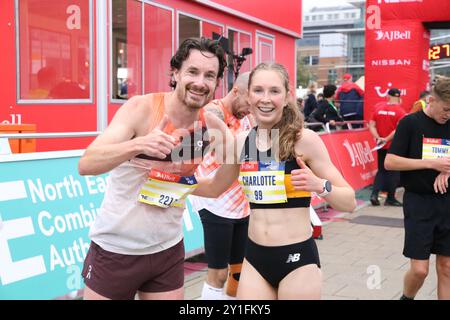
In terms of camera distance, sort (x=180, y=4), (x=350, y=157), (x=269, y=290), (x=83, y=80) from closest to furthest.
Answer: (x=269, y=290)
(x=83, y=80)
(x=180, y=4)
(x=350, y=157)

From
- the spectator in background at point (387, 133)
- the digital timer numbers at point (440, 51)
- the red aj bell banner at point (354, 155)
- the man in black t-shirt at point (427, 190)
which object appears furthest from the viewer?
the digital timer numbers at point (440, 51)

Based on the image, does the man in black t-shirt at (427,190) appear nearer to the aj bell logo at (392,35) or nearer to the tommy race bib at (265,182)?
the tommy race bib at (265,182)

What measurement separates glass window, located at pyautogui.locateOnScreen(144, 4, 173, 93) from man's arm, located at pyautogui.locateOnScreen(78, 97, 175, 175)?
22.9ft

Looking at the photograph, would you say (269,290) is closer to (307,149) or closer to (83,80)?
(307,149)

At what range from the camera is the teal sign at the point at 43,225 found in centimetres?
427

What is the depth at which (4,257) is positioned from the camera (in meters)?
4.19

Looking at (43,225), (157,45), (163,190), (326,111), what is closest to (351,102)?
(326,111)

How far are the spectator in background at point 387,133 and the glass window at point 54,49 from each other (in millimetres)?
5330

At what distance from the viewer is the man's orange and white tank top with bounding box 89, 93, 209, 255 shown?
2.75 metres

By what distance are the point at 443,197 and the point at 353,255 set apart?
8.84ft

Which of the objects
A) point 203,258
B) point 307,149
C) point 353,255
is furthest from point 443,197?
point 203,258

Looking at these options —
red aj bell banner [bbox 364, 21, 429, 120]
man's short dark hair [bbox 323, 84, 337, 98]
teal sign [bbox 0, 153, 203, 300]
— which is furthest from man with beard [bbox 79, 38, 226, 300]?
red aj bell banner [bbox 364, 21, 429, 120]

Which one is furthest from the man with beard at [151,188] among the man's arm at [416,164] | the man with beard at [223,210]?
the man's arm at [416,164]

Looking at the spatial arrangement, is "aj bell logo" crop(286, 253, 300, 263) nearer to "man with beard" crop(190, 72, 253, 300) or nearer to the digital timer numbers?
"man with beard" crop(190, 72, 253, 300)
